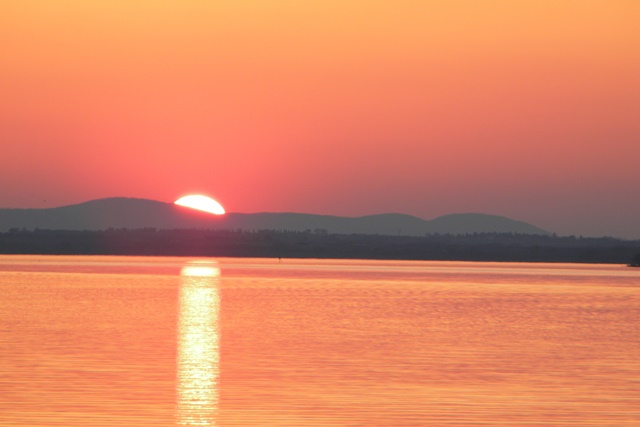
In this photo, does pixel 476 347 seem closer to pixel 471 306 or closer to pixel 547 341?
pixel 547 341

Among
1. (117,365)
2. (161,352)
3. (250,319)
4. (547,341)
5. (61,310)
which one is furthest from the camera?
(61,310)

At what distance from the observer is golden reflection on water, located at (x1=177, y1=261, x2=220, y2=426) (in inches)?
807

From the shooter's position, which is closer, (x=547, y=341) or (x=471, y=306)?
(x=547, y=341)

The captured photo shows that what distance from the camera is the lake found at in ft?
67.5

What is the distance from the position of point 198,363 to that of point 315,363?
9.03 feet

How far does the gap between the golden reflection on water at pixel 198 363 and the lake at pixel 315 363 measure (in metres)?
0.05

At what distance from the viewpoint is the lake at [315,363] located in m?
20.6

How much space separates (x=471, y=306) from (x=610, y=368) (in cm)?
2486

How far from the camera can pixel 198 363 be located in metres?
27.6

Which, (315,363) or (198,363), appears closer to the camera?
(198,363)

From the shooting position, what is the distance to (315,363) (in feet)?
91.6

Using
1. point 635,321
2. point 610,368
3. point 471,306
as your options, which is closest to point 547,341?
point 610,368

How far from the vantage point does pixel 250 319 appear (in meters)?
42.6

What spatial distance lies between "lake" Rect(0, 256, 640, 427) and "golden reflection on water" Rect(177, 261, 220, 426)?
5 centimetres
